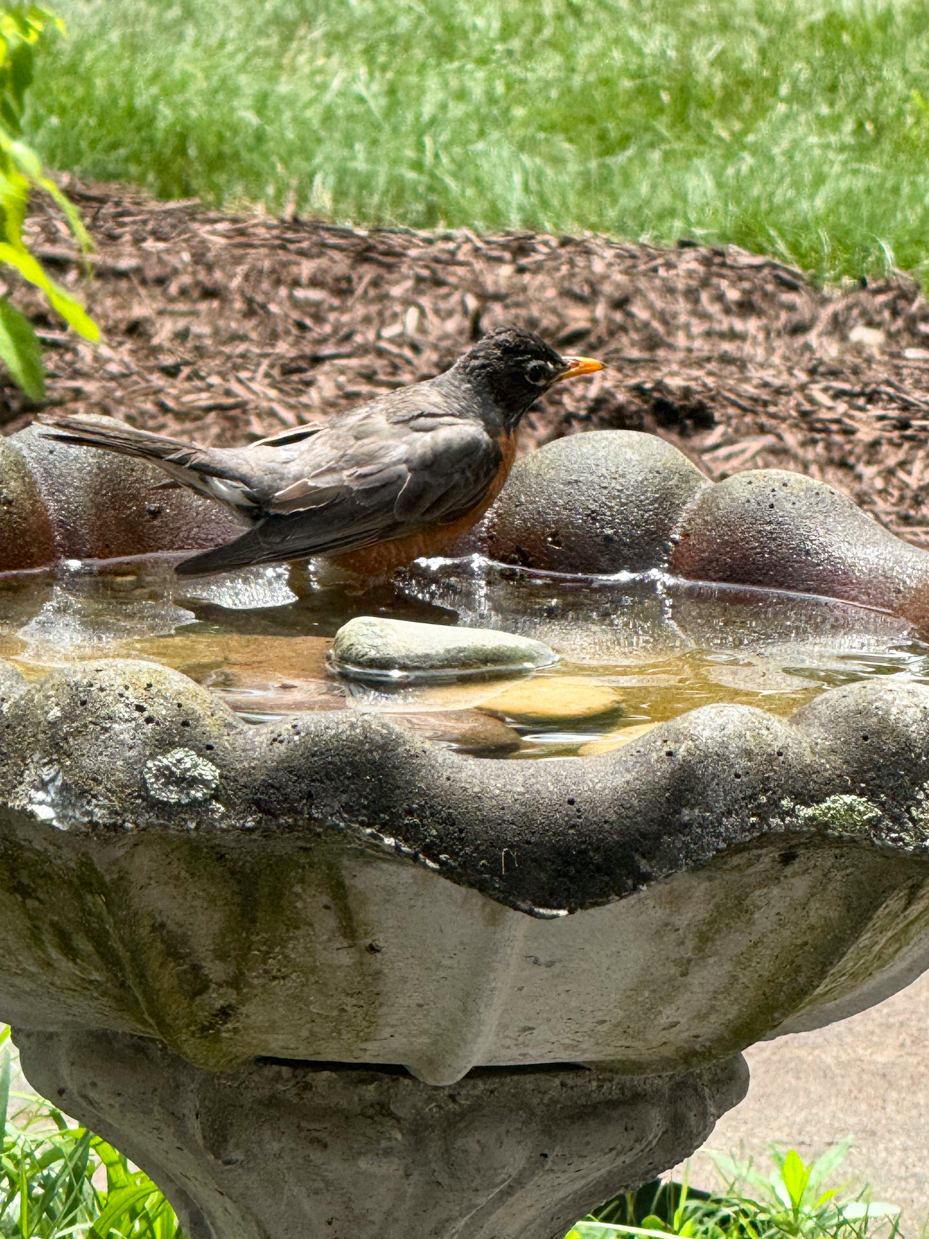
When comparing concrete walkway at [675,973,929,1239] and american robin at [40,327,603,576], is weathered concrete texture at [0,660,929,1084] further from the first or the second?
concrete walkway at [675,973,929,1239]

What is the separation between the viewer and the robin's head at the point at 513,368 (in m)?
3.84

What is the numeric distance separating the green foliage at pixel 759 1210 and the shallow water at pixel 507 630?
1123mm

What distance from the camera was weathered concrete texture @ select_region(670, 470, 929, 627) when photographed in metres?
2.97

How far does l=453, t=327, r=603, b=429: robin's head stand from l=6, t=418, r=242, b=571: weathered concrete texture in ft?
2.80

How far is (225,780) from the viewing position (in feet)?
5.24

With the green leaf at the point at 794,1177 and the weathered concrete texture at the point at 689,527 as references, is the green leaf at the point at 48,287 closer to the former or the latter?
the weathered concrete texture at the point at 689,527

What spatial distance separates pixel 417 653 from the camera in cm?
259

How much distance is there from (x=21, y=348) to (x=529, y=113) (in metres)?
7.50

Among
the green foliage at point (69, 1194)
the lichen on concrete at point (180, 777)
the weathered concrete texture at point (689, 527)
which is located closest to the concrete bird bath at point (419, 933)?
the lichen on concrete at point (180, 777)

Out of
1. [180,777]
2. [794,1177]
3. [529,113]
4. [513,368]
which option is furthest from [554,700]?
[529,113]

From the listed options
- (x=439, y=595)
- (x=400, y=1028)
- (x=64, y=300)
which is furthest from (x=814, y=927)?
(x=439, y=595)

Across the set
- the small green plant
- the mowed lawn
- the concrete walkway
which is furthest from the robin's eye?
the mowed lawn

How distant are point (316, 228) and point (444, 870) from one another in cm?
592

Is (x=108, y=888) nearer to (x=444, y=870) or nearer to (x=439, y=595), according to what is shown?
(x=444, y=870)
